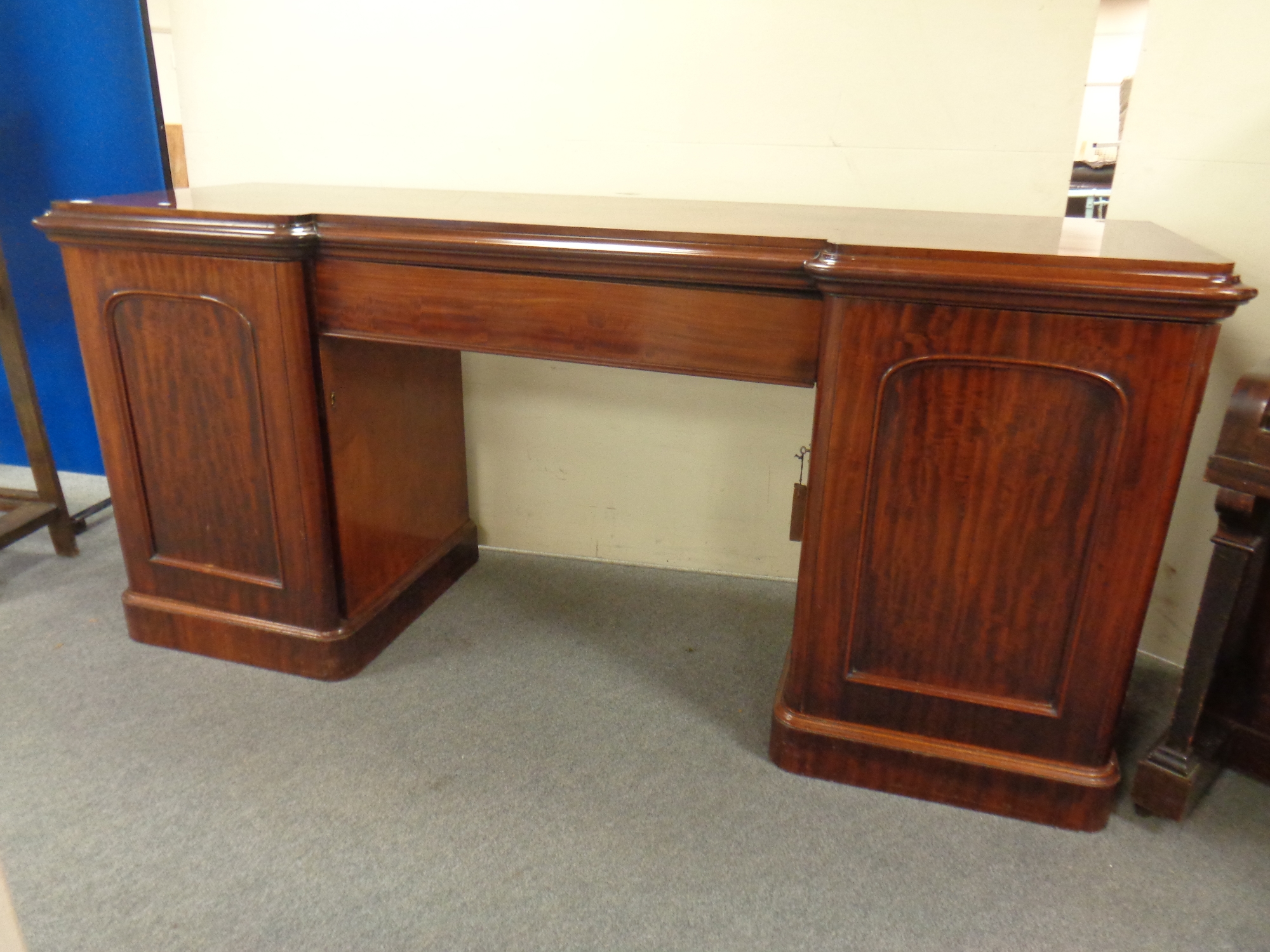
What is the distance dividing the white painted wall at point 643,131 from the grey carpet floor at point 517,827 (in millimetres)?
452

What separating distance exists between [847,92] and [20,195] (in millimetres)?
2243

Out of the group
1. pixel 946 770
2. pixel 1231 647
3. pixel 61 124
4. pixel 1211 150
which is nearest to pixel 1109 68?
pixel 1211 150

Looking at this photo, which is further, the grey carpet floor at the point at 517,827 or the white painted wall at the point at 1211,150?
the white painted wall at the point at 1211,150

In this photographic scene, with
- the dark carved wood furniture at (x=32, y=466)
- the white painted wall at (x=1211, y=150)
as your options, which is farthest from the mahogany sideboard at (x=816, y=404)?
the dark carved wood furniture at (x=32, y=466)

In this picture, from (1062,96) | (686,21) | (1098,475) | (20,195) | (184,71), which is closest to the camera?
(1098,475)

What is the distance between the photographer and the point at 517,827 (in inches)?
59.6

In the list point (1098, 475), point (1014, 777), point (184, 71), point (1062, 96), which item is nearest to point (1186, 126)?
point (1062, 96)

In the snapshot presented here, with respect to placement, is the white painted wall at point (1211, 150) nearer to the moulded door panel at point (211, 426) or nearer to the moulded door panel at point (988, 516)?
the moulded door panel at point (988, 516)

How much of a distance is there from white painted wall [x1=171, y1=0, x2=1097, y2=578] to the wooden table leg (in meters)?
0.80

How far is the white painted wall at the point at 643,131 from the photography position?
1847 millimetres

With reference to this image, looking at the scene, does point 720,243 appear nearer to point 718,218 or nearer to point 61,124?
point 718,218

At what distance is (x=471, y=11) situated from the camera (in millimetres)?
2045

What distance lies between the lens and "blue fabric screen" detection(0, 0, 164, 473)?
2400 mm

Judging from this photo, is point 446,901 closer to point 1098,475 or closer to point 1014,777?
point 1014,777
